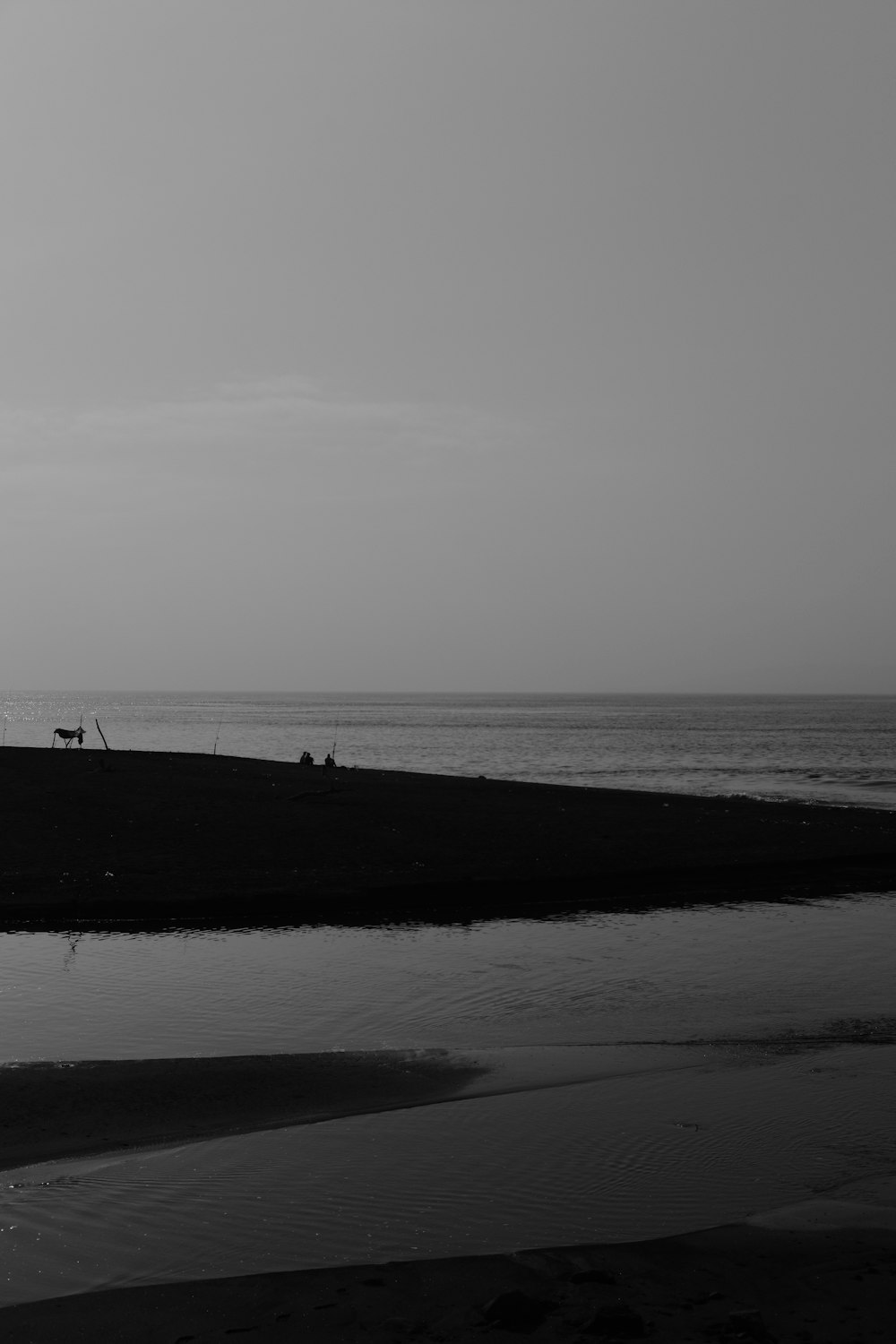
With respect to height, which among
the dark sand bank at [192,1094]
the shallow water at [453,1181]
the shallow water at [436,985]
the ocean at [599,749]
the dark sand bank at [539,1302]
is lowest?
the ocean at [599,749]

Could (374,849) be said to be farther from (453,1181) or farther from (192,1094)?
(453,1181)

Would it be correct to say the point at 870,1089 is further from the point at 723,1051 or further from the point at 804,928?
the point at 804,928

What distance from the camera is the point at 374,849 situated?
24.2 m

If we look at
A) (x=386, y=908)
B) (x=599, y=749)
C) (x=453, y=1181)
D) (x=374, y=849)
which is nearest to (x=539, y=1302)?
(x=453, y=1181)

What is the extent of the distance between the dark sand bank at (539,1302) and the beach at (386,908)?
0.06 ft

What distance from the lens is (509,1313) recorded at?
6184 millimetres

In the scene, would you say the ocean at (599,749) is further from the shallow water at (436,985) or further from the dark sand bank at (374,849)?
the shallow water at (436,985)

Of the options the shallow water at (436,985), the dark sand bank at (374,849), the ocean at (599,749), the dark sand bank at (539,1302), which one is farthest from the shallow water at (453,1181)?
the ocean at (599,749)

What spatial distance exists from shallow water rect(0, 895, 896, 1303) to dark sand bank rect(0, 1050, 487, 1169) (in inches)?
14.3

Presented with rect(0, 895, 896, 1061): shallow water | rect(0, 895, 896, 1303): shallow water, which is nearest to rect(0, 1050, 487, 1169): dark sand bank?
rect(0, 895, 896, 1303): shallow water

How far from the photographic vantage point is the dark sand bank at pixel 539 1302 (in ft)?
19.9

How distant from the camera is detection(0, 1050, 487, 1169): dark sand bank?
30.9ft

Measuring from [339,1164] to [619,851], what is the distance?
16.7 m

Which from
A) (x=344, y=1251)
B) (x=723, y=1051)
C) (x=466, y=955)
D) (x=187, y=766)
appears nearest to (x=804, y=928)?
(x=466, y=955)
